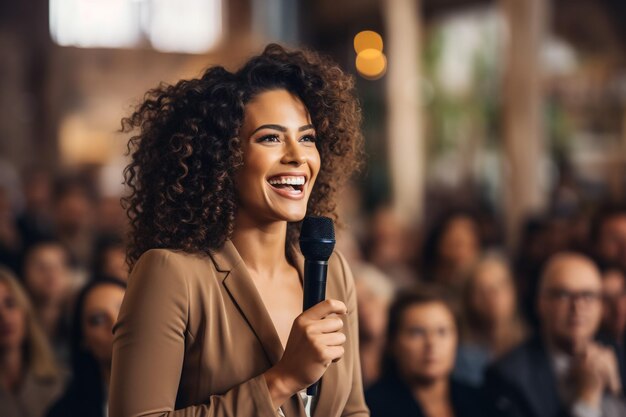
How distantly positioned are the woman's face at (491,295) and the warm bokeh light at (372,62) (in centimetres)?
787

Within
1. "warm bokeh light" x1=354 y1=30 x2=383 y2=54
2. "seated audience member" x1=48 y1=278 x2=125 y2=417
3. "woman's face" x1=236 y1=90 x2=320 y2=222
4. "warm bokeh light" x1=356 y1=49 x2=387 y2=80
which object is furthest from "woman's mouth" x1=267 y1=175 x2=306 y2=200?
"warm bokeh light" x1=354 y1=30 x2=383 y2=54

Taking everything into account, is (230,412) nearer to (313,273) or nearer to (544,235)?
(313,273)

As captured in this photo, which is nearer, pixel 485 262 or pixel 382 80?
pixel 485 262

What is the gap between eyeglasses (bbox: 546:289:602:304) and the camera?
419cm

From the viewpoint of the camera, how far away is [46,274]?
6094mm

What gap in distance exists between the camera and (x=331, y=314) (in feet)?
6.72

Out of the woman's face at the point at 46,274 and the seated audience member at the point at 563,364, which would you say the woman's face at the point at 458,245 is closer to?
the woman's face at the point at 46,274

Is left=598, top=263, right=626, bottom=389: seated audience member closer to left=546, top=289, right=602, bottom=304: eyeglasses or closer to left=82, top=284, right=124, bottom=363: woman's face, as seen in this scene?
left=546, top=289, right=602, bottom=304: eyeglasses

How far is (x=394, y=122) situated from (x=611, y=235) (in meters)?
7.06

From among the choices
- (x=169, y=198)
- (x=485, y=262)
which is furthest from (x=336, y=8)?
(x=169, y=198)

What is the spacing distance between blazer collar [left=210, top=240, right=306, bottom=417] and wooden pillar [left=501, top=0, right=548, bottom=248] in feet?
22.9

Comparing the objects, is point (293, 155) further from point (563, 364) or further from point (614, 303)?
point (614, 303)

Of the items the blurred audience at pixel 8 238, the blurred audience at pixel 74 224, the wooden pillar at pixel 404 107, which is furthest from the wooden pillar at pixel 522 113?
the blurred audience at pixel 8 238

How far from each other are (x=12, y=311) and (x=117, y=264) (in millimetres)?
1126
